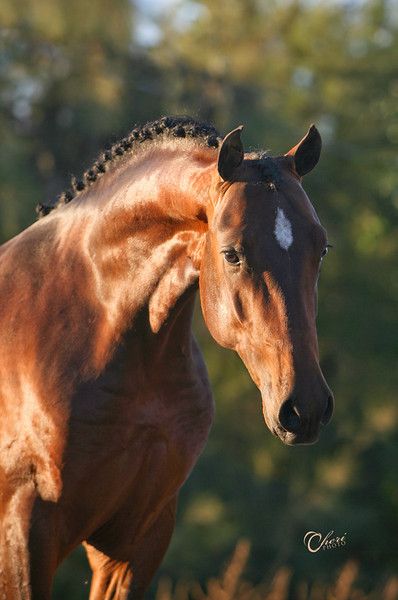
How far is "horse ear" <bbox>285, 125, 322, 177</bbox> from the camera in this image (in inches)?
154

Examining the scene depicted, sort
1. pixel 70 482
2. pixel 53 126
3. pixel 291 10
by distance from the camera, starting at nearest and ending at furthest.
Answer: pixel 70 482, pixel 53 126, pixel 291 10

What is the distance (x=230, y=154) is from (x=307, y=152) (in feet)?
→ 1.08

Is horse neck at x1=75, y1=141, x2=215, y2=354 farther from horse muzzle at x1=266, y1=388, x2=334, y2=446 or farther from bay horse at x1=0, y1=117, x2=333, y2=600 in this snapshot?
horse muzzle at x1=266, y1=388, x2=334, y2=446

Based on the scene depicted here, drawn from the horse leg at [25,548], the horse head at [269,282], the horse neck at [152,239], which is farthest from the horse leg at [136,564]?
the horse head at [269,282]

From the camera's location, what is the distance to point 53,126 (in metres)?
22.5

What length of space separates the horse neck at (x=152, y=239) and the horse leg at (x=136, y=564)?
2.42 feet

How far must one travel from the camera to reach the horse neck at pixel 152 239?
13.0 feet

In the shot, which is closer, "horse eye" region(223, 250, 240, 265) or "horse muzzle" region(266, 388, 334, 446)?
"horse muzzle" region(266, 388, 334, 446)

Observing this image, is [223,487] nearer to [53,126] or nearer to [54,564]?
[53,126]

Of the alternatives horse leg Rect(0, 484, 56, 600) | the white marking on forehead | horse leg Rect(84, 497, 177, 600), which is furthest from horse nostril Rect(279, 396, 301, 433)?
horse leg Rect(84, 497, 177, 600)

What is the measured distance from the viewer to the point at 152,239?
4.10 meters

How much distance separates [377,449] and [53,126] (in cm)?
828

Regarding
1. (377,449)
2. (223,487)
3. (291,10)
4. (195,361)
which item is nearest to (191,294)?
(195,361)

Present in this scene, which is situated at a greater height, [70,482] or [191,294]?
[191,294]
